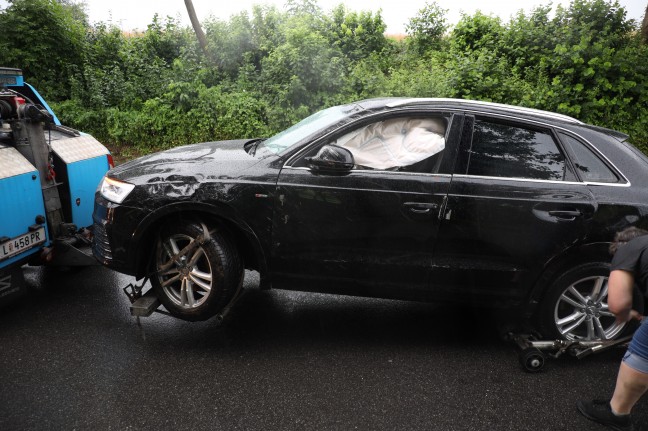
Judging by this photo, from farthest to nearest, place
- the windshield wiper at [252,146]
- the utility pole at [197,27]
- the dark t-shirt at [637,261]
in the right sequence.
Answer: the utility pole at [197,27]
the windshield wiper at [252,146]
the dark t-shirt at [637,261]

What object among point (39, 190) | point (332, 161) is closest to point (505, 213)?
point (332, 161)

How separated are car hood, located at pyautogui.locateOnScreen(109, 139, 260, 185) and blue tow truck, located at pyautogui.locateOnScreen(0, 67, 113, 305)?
0.80m

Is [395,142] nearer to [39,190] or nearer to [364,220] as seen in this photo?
[364,220]

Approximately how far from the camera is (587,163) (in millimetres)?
3484

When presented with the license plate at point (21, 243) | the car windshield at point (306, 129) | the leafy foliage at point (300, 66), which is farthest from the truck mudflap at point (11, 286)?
the leafy foliage at point (300, 66)

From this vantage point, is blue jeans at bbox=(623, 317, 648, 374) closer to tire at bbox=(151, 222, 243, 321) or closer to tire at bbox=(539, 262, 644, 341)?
tire at bbox=(539, 262, 644, 341)

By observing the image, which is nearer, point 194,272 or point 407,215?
point 407,215

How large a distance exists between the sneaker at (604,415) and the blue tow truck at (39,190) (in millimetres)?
4009

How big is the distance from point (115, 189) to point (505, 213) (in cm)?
292

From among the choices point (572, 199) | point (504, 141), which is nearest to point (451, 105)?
point (504, 141)

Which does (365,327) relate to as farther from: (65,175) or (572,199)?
(65,175)

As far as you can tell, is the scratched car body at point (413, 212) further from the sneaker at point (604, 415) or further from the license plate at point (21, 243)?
the license plate at point (21, 243)

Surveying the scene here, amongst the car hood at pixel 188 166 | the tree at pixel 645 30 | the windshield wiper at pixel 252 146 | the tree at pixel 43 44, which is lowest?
the car hood at pixel 188 166

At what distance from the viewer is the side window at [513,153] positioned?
11.4 feet
